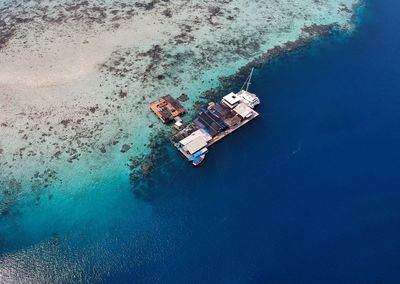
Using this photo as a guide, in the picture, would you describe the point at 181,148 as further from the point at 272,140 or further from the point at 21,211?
the point at 21,211

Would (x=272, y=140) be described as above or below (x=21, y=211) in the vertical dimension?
above

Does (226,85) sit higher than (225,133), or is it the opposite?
(226,85)

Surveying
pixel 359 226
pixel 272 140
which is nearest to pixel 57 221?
pixel 272 140

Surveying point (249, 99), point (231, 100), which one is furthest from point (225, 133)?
point (249, 99)

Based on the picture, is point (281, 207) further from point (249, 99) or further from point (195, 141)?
point (249, 99)

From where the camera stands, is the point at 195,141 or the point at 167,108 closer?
the point at 195,141

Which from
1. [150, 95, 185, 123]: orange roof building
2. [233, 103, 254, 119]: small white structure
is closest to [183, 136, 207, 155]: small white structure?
[150, 95, 185, 123]: orange roof building

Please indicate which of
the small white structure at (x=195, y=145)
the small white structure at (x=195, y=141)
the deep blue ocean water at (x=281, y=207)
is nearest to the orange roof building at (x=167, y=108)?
the small white structure at (x=195, y=141)
